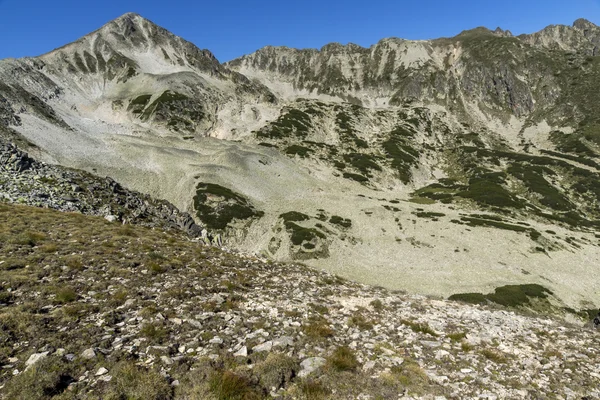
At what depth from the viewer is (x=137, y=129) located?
4815 inches

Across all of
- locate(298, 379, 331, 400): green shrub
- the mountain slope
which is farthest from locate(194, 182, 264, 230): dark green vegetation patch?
locate(298, 379, 331, 400): green shrub

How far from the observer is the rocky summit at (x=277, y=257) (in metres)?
9.45

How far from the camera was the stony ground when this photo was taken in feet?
28.1

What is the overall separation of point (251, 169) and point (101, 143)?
43548 millimetres

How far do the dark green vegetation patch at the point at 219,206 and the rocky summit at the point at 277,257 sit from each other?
0.46 metres

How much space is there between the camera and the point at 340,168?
384ft

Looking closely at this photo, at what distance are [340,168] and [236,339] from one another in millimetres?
108883

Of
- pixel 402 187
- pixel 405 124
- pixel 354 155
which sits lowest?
pixel 402 187

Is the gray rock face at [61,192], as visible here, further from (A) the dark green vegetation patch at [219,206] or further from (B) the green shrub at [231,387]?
(B) the green shrub at [231,387]

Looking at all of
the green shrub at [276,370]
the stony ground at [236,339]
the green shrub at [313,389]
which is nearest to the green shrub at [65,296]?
the stony ground at [236,339]

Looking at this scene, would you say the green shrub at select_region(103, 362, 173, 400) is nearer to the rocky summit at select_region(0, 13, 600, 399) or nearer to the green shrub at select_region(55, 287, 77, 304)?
the rocky summit at select_region(0, 13, 600, 399)

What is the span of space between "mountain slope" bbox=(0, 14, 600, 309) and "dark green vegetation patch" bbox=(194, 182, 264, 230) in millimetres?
448

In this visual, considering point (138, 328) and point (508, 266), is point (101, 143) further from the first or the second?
point (508, 266)

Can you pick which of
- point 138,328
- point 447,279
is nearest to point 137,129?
point 447,279
